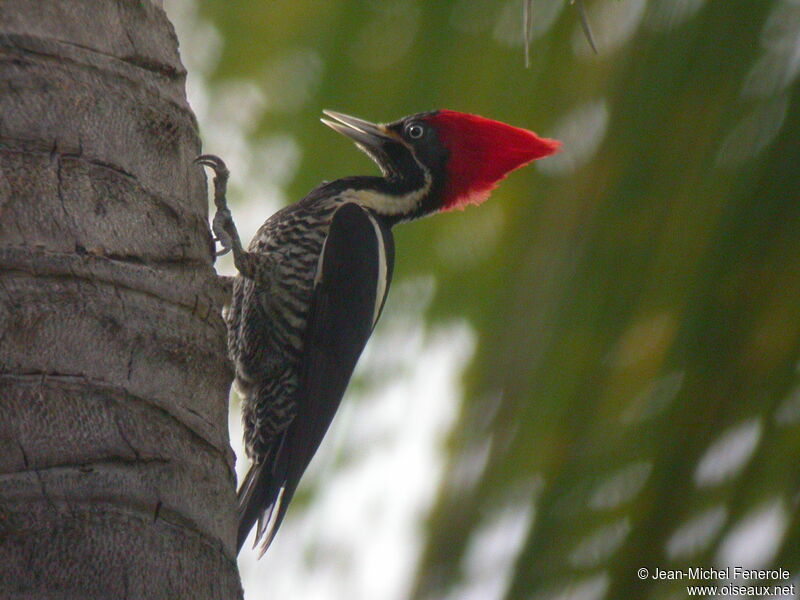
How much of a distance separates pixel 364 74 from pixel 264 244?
1.52 meters

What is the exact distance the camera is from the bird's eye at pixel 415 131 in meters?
3.71

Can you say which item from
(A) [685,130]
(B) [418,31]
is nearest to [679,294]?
(A) [685,130]

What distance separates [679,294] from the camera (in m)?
1.71

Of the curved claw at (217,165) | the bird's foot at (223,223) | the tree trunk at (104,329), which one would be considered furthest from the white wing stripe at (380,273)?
the tree trunk at (104,329)

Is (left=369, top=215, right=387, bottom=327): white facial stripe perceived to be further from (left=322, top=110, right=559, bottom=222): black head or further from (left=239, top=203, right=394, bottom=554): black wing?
(left=322, top=110, right=559, bottom=222): black head

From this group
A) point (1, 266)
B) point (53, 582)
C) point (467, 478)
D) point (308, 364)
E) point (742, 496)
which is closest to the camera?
point (53, 582)

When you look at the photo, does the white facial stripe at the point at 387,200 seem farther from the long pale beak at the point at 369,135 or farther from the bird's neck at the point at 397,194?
the long pale beak at the point at 369,135

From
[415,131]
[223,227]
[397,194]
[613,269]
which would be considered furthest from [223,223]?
[613,269]

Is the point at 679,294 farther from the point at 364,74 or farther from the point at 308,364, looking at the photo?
the point at 308,364

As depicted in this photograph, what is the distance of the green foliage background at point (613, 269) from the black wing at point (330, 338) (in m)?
1.00

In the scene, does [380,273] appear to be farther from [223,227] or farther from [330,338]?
[223,227]

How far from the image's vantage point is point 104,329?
4.71 ft

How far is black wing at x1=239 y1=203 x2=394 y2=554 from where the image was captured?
2.86 metres

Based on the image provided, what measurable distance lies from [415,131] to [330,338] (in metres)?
0.91
